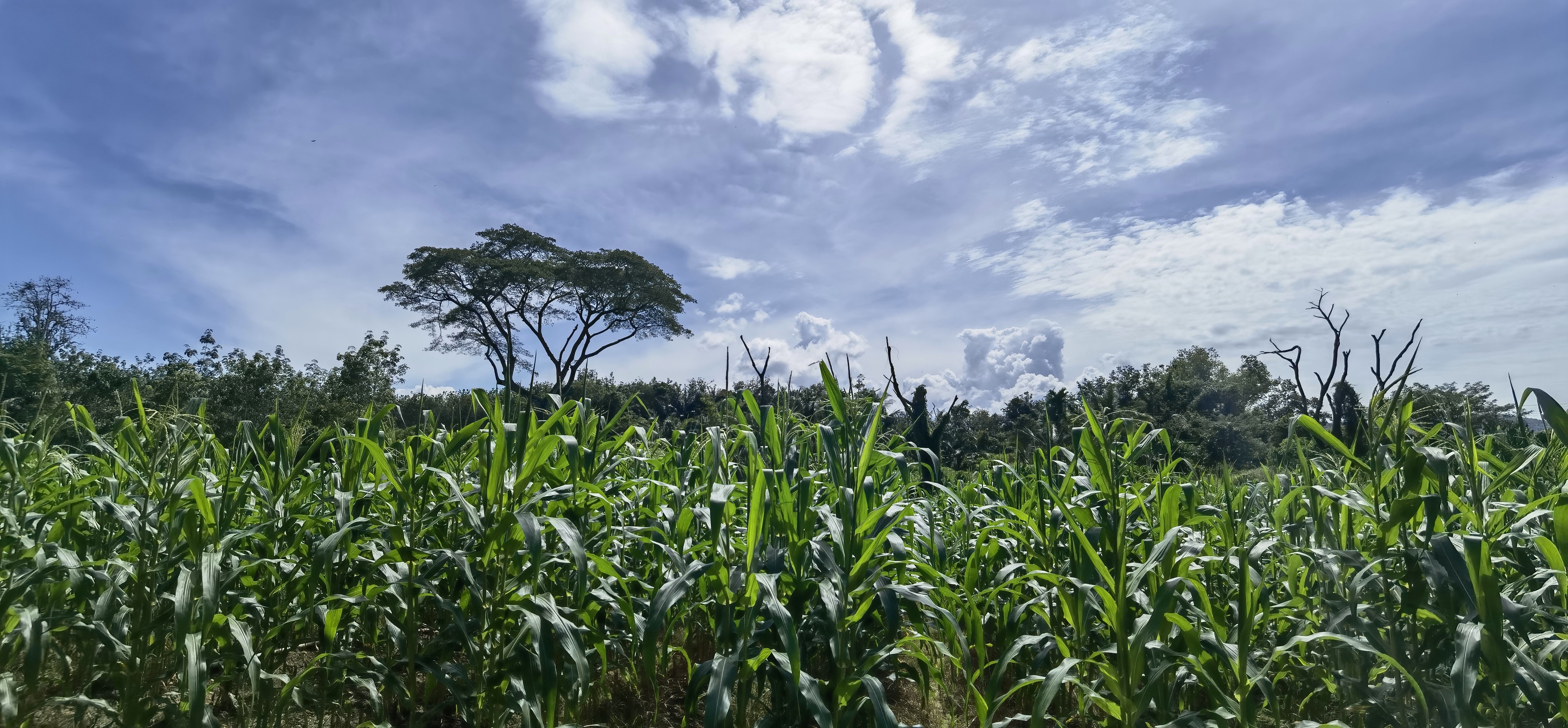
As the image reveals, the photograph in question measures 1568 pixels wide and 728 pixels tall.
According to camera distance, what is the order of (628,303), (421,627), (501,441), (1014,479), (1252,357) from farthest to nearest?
(1252,357) → (628,303) → (1014,479) → (421,627) → (501,441)

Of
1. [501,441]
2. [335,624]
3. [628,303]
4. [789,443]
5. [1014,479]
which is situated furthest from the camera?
[628,303]

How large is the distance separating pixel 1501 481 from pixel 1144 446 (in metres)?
0.74

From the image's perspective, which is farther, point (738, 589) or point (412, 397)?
point (412, 397)

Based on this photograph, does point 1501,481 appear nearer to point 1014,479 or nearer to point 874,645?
point 1014,479

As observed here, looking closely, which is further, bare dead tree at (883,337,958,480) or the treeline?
the treeline

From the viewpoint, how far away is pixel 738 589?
1.53 meters

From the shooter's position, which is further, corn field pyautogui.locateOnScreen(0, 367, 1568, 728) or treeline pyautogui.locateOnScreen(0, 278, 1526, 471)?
treeline pyautogui.locateOnScreen(0, 278, 1526, 471)

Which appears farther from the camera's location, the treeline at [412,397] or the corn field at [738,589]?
the treeline at [412,397]

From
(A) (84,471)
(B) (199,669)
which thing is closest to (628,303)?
(A) (84,471)

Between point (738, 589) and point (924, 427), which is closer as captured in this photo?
point (738, 589)

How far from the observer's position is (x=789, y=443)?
216cm

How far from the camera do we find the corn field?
1.50 m

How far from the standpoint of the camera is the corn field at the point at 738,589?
4.91ft

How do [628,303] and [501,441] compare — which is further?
[628,303]
